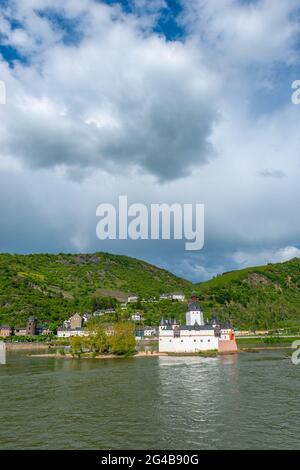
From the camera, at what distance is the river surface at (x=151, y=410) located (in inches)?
1026

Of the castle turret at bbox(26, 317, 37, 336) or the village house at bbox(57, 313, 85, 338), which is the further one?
the castle turret at bbox(26, 317, 37, 336)

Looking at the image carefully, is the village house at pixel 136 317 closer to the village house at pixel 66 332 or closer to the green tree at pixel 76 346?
the village house at pixel 66 332

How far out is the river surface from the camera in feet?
85.5

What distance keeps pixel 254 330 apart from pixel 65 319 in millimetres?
79477

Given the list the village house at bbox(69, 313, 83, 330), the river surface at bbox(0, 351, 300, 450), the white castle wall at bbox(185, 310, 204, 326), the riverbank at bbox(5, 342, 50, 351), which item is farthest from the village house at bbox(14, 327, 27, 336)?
the river surface at bbox(0, 351, 300, 450)

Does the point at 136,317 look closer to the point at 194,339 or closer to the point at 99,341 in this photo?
the point at 194,339

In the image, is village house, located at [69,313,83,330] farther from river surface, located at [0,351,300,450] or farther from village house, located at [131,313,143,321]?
river surface, located at [0,351,300,450]

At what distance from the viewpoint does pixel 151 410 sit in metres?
34.7

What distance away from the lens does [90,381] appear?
169ft

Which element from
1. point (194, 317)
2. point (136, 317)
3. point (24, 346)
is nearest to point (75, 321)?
point (136, 317)
